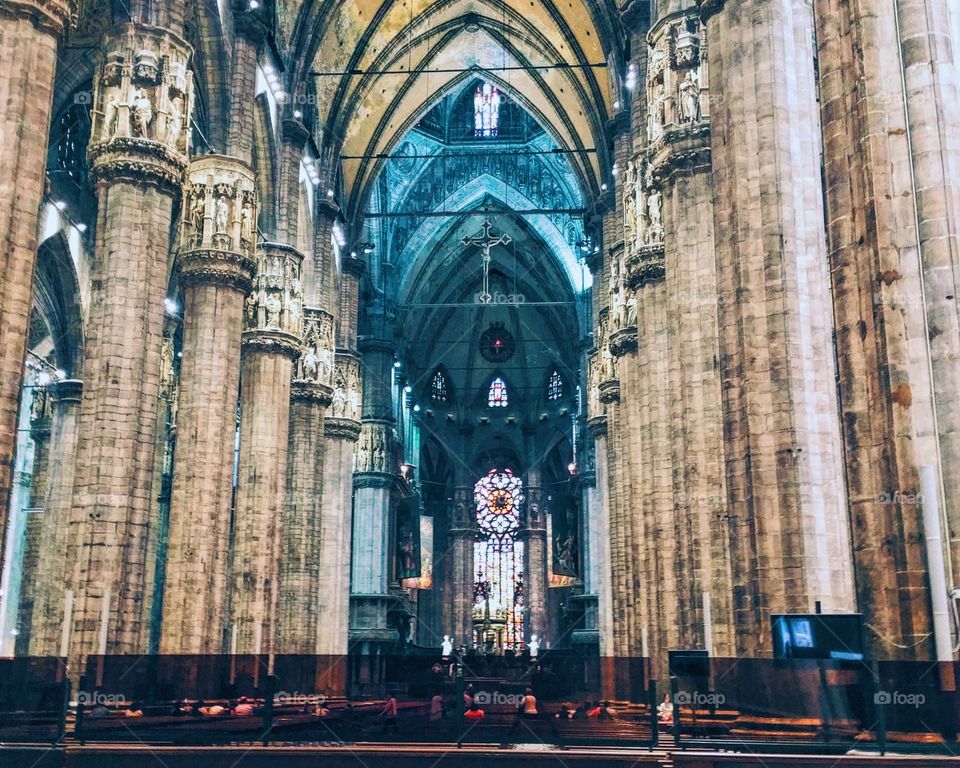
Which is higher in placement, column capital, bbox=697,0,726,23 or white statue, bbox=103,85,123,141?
white statue, bbox=103,85,123,141

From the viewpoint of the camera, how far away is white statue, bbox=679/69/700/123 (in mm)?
20333

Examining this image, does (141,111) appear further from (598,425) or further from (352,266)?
(598,425)

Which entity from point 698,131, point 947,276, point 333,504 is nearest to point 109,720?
point 947,276

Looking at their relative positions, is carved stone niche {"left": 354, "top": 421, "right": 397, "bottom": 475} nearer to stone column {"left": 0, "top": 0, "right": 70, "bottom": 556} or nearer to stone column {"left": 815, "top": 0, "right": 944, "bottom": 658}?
stone column {"left": 0, "top": 0, "right": 70, "bottom": 556}

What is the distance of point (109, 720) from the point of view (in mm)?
13070

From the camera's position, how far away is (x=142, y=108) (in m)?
20.7

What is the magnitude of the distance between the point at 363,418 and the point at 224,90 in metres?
22.5

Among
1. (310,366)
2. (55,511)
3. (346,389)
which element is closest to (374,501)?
(346,389)

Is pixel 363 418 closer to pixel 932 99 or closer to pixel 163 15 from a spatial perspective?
pixel 163 15

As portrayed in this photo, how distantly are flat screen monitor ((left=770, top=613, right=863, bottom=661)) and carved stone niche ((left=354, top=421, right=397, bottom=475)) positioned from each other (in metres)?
36.8

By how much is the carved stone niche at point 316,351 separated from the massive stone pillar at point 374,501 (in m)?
11.6

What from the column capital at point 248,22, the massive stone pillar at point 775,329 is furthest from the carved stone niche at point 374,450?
the massive stone pillar at point 775,329

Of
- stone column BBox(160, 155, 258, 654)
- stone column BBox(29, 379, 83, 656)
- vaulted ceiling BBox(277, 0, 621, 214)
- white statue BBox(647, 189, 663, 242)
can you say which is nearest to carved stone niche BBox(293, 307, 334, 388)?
vaulted ceiling BBox(277, 0, 621, 214)

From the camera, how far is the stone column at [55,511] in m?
28.1
